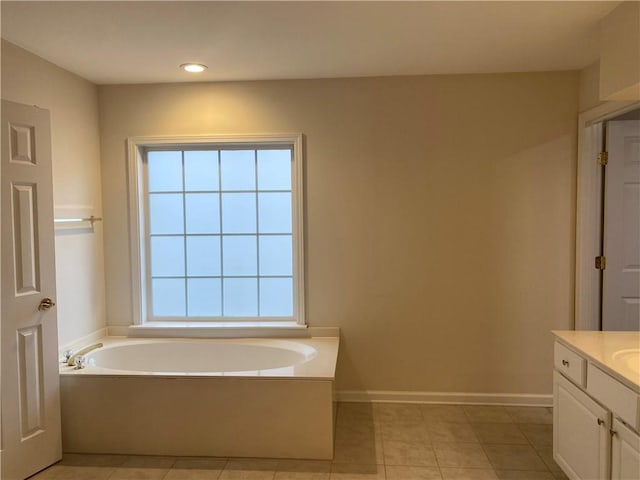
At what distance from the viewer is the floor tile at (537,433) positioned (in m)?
2.67

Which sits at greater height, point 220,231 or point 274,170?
point 274,170

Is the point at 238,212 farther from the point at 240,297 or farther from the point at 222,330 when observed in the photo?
the point at 222,330

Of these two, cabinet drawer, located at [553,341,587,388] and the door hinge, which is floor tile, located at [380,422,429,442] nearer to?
cabinet drawer, located at [553,341,587,388]

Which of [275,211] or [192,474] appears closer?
[192,474]

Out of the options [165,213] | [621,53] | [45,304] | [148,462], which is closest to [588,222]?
[621,53]

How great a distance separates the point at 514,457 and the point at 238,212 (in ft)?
7.98

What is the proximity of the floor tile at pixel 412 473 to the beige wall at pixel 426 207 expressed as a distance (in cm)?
86

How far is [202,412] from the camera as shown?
253cm

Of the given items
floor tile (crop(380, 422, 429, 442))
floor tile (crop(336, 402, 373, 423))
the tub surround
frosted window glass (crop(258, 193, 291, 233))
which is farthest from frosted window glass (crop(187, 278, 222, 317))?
floor tile (crop(380, 422, 429, 442))

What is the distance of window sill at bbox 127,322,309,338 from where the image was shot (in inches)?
127

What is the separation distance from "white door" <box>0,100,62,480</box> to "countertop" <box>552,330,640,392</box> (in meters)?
2.71

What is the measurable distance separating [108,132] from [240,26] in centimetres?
160

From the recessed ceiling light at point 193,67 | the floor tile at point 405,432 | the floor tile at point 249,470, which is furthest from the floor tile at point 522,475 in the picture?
the recessed ceiling light at point 193,67

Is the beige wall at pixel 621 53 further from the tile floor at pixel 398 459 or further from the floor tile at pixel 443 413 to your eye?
the floor tile at pixel 443 413
